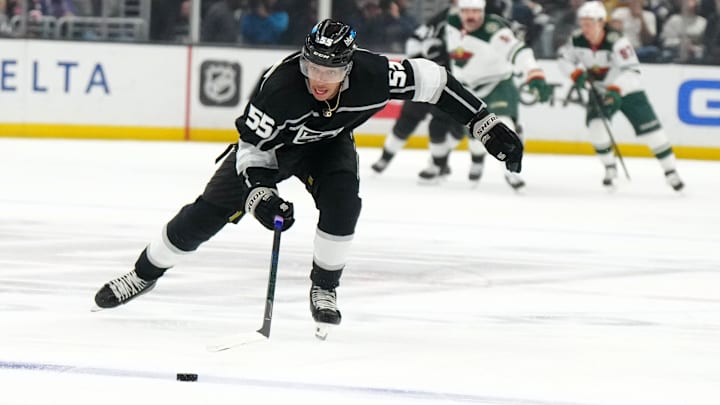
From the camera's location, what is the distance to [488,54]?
982 centimetres

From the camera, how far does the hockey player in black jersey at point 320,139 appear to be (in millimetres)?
4207

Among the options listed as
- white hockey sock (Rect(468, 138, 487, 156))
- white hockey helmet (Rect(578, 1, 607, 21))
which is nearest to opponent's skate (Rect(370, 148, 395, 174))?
white hockey sock (Rect(468, 138, 487, 156))

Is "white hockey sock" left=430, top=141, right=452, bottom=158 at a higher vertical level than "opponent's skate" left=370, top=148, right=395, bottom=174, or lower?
higher

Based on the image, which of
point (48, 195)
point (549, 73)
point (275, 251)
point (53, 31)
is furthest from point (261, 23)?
point (275, 251)

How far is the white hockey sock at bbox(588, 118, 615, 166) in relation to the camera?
398 inches

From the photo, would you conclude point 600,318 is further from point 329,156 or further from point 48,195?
point 48,195

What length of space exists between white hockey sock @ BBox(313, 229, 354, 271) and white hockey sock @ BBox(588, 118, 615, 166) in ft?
19.5

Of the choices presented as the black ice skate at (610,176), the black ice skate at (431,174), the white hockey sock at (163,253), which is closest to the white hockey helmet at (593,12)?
the black ice skate at (610,176)

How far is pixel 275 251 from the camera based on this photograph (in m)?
4.41

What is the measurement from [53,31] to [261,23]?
182 cm

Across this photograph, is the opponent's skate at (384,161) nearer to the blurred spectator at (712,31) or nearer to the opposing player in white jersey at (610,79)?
the opposing player in white jersey at (610,79)

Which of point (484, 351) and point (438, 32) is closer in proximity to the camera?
point (484, 351)

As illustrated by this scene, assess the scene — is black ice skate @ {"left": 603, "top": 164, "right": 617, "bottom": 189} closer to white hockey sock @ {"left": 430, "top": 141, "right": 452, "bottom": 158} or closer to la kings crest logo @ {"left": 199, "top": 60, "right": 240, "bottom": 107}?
white hockey sock @ {"left": 430, "top": 141, "right": 452, "bottom": 158}

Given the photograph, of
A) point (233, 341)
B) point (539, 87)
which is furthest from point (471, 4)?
point (233, 341)
